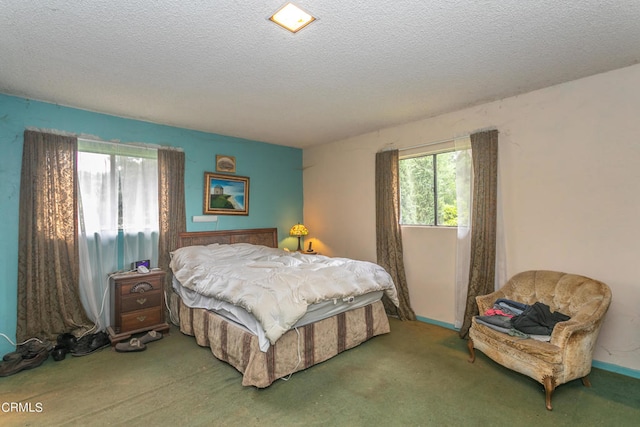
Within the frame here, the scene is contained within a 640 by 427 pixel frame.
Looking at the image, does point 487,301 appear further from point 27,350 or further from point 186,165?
point 27,350

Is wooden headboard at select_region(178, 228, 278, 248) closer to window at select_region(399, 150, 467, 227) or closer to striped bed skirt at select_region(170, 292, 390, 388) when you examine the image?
striped bed skirt at select_region(170, 292, 390, 388)

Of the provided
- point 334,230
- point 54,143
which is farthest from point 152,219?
point 334,230

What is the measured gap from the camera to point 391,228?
4.10 meters

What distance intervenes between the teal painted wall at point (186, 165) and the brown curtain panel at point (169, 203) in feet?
0.38

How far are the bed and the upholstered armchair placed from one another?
3.52 ft

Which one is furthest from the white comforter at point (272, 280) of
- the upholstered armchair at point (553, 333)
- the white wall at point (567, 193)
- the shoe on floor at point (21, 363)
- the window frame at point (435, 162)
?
the shoe on floor at point (21, 363)

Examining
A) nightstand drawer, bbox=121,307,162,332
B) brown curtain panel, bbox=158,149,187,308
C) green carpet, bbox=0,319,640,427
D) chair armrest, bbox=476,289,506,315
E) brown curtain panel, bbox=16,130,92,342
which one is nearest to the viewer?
green carpet, bbox=0,319,640,427

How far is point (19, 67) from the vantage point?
2.42 metres

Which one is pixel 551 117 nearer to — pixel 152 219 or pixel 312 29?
pixel 312 29

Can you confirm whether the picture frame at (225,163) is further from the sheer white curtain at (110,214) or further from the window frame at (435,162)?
the window frame at (435,162)

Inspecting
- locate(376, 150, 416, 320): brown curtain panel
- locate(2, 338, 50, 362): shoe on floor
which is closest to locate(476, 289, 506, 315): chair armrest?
locate(376, 150, 416, 320): brown curtain panel

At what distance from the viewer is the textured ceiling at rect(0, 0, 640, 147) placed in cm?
177

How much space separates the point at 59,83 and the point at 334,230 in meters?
3.77

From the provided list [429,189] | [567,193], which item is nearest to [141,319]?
[429,189]
